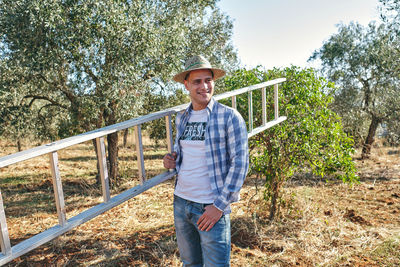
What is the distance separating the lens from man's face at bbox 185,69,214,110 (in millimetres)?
2414

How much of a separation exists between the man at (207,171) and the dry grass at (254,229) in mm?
2411

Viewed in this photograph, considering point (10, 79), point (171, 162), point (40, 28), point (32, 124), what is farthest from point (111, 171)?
point (171, 162)

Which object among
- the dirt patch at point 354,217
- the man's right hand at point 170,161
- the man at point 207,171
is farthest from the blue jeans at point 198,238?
the dirt patch at point 354,217

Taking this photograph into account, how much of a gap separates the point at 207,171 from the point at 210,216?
336 mm

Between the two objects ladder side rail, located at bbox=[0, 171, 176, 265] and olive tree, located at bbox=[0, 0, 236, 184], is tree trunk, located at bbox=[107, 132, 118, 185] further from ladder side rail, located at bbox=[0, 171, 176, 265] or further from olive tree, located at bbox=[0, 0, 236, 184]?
ladder side rail, located at bbox=[0, 171, 176, 265]

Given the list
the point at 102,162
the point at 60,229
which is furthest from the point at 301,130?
the point at 60,229

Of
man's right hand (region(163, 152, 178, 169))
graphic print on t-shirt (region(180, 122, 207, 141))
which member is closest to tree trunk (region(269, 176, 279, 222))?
man's right hand (region(163, 152, 178, 169))

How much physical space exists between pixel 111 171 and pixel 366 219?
804 centimetres

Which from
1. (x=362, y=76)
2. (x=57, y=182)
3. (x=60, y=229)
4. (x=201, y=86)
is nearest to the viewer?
(x=57, y=182)

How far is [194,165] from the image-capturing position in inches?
95.7

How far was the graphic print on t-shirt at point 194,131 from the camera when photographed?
7.95 feet

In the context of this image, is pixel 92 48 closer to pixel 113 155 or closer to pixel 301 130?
pixel 113 155

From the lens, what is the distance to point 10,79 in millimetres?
8828

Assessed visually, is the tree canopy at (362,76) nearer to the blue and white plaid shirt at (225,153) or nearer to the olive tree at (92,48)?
the olive tree at (92,48)
